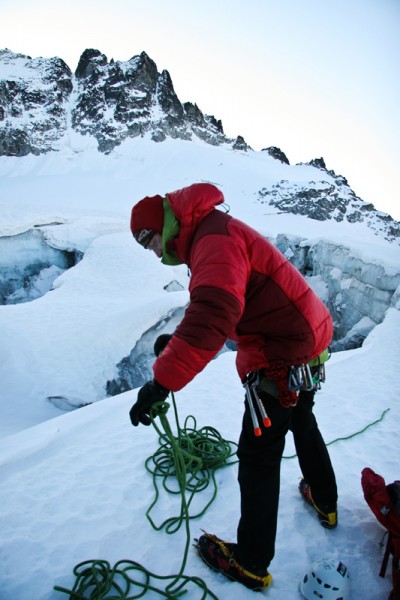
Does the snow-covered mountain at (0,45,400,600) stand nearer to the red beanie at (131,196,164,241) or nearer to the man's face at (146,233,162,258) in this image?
the man's face at (146,233,162,258)

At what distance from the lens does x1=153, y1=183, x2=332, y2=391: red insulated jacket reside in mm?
1113

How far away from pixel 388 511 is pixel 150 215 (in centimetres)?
173

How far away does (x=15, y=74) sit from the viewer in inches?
1726

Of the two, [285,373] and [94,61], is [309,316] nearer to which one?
[285,373]

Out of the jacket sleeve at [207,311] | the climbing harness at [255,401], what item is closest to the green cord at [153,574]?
the jacket sleeve at [207,311]

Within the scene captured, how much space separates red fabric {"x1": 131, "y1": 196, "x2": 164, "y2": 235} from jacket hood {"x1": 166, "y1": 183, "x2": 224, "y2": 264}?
0.08 m

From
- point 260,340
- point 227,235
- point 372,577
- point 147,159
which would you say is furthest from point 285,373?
point 147,159

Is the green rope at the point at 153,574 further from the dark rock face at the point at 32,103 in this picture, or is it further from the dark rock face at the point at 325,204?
the dark rock face at the point at 32,103

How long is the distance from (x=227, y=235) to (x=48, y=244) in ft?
40.2

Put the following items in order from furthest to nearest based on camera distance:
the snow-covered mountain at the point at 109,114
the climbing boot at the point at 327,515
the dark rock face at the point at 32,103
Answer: the snow-covered mountain at the point at 109,114 → the dark rock face at the point at 32,103 → the climbing boot at the point at 327,515

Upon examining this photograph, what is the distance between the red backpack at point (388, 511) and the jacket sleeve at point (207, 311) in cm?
120

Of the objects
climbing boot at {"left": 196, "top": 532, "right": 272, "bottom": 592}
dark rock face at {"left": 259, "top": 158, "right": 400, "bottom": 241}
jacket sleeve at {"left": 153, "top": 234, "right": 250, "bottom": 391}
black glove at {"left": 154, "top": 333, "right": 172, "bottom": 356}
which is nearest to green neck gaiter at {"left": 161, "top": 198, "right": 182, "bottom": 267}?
jacket sleeve at {"left": 153, "top": 234, "right": 250, "bottom": 391}

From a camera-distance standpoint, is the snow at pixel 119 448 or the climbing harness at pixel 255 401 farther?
the snow at pixel 119 448

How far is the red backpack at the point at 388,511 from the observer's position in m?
1.37
